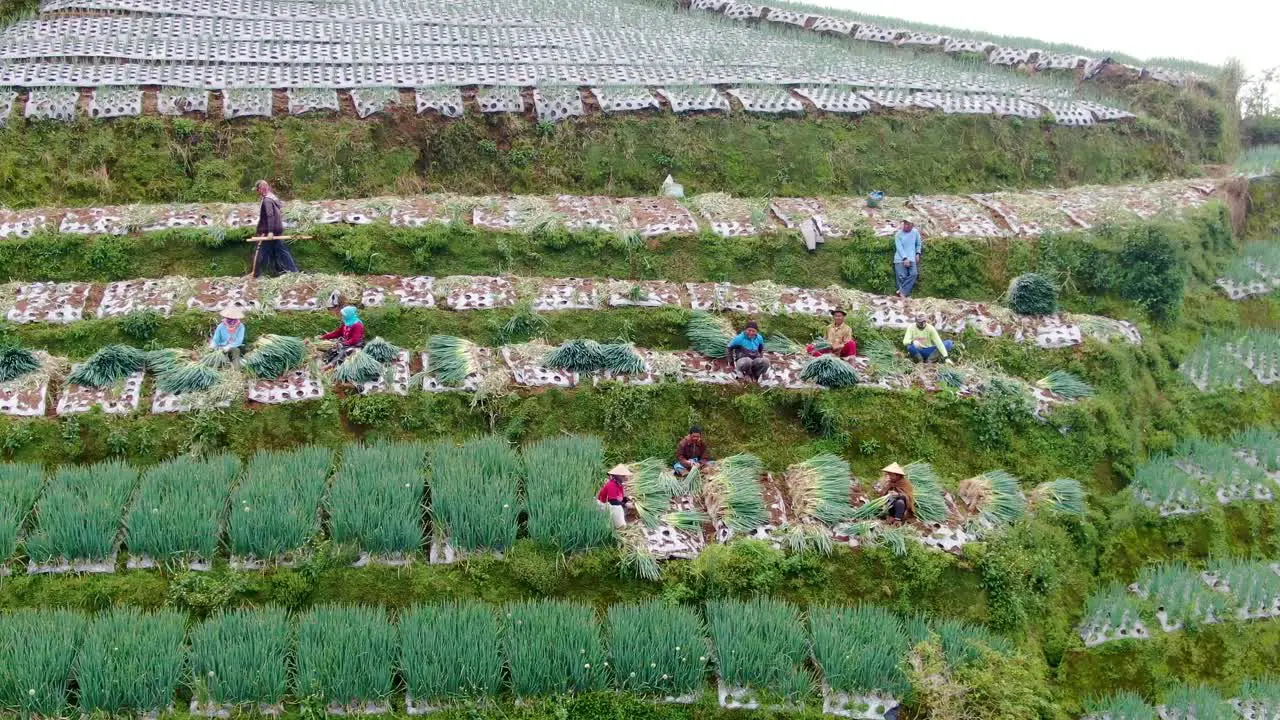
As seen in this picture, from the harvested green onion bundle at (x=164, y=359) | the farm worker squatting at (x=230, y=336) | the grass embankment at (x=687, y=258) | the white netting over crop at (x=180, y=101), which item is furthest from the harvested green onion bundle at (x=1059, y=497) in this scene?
the white netting over crop at (x=180, y=101)

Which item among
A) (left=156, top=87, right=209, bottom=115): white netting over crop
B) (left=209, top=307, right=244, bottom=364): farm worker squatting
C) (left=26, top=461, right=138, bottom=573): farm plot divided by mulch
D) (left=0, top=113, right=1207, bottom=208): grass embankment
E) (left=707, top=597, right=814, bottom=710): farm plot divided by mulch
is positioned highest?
(left=156, top=87, right=209, bottom=115): white netting over crop

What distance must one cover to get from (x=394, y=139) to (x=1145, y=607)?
10.8m

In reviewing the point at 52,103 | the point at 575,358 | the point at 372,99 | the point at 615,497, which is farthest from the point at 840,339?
the point at 52,103

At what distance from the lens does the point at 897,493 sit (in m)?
9.69

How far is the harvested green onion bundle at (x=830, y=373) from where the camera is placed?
11125 mm

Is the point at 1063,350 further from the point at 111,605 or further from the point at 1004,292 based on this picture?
the point at 111,605

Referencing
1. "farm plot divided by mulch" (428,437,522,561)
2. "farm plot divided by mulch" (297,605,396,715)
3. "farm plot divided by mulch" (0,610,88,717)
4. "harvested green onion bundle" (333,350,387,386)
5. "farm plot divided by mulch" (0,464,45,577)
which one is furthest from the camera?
"harvested green onion bundle" (333,350,387,386)

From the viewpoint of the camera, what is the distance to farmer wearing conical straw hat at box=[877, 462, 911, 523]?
378 inches

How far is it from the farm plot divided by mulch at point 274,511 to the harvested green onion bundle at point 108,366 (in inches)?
79.8

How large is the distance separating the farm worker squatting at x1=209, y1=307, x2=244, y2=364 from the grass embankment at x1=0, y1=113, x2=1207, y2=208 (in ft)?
12.5

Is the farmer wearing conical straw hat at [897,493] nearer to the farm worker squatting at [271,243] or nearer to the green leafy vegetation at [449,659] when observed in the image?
the green leafy vegetation at [449,659]

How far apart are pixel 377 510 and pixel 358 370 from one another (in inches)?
88.2

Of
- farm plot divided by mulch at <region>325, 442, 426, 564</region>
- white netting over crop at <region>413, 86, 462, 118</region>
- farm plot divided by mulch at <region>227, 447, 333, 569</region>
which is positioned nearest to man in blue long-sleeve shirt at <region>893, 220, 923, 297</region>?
white netting over crop at <region>413, 86, 462, 118</region>

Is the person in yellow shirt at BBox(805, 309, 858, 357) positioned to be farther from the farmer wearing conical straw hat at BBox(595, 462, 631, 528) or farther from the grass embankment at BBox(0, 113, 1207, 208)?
the grass embankment at BBox(0, 113, 1207, 208)
